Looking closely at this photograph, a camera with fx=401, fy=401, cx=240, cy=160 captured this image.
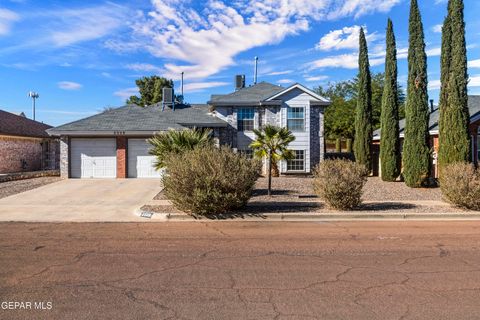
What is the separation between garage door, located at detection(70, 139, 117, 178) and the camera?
76.6ft

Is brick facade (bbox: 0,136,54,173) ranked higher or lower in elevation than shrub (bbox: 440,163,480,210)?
higher

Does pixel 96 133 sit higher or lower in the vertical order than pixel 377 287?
higher

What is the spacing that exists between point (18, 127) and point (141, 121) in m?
9.98

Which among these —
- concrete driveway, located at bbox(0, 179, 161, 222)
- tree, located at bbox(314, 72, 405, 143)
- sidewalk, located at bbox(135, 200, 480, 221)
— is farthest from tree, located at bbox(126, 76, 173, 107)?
sidewalk, located at bbox(135, 200, 480, 221)

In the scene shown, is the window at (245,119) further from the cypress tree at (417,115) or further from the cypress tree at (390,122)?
the cypress tree at (417,115)

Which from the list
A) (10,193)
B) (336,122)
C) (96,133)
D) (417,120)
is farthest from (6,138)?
(336,122)

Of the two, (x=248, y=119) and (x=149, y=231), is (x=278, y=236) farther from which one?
(x=248, y=119)

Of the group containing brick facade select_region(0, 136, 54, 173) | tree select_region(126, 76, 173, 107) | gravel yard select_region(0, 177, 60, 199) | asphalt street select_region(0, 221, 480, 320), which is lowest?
asphalt street select_region(0, 221, 480, 320)

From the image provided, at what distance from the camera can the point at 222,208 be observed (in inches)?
458

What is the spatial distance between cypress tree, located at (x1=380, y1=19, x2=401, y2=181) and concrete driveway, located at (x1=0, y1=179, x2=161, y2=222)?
1263 centimetres

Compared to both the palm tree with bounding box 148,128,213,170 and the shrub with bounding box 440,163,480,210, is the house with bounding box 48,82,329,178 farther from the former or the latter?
the shrub with bounding box 440,163,480,210

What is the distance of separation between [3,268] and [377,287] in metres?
5.73

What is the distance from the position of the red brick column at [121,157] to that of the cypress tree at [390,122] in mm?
14712

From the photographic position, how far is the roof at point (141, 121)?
75.4 feet
